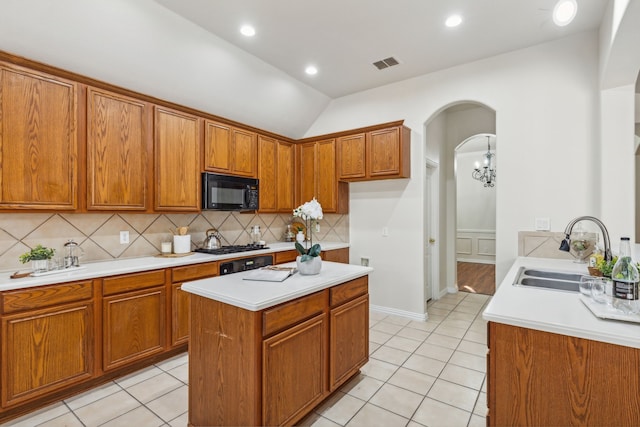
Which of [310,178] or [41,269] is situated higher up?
[310,178]

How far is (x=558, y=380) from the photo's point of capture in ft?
4.19

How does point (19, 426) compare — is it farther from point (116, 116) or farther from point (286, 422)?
point (116, 116)

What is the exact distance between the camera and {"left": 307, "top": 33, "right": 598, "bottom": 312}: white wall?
2.98 m

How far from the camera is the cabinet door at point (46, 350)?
6.49ft

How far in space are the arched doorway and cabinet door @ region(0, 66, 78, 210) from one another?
161 inches

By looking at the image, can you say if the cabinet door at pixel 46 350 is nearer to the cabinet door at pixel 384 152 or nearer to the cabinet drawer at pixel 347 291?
the cabinet drawer at pixel 347 291

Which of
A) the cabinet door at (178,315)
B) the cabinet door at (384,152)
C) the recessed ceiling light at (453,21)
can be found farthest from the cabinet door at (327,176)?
the cabinet door at (178,315)

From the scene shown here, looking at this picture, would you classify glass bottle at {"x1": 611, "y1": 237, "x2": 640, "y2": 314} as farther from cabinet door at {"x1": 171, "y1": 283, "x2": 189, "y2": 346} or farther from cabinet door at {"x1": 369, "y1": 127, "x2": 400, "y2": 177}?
cabinet door at {"x1": 171, "y1": 283, "x2": 189, "y2": 346}

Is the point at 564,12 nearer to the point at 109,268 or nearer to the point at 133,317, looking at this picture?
the point at 109,268

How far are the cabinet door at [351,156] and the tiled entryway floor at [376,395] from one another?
212 cm

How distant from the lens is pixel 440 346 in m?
3.13

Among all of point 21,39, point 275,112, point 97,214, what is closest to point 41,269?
point 97,214

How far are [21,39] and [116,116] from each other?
74 centimetres

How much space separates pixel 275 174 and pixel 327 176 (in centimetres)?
75
